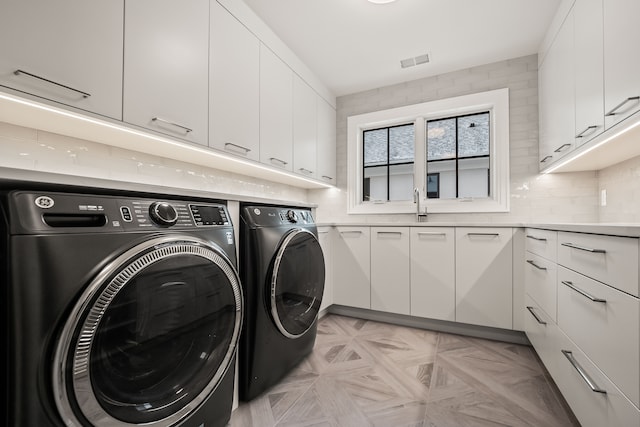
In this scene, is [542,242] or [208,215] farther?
[542,242]

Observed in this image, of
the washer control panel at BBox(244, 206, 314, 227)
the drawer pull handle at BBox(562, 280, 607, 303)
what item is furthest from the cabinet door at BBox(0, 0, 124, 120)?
the drawer pull handle at BBox(562, 280, 607, 303)

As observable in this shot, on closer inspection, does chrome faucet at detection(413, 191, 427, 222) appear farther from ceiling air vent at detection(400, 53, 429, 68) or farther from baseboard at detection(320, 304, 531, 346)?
ceiling air vent at detection(400, 53, 429, 68)

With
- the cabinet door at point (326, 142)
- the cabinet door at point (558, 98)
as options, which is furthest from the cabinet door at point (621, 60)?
the cabinet door at point (326, 142)

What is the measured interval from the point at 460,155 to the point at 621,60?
1497 millimetres

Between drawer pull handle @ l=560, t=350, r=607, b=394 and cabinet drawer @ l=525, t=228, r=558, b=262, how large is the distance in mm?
430

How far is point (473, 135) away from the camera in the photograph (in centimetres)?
277

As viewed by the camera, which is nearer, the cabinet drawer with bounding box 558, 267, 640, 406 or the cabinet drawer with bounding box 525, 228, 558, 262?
the cabinet drawer with bounding box 558, 267, 640, 406

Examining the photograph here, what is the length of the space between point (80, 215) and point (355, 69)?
2.60 metres

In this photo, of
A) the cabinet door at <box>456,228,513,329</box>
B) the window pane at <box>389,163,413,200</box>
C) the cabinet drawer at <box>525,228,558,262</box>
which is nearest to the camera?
the cabinet drawer at <box>525,228,558,262</box>

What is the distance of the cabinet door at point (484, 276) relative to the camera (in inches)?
80.4

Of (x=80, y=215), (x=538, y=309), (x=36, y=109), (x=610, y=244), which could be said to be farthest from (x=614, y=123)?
(x=36, y=109)

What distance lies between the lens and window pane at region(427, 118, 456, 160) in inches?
112

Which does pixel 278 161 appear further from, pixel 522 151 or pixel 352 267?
pixel 522 151

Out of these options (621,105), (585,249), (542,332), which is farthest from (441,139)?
(585,249)
